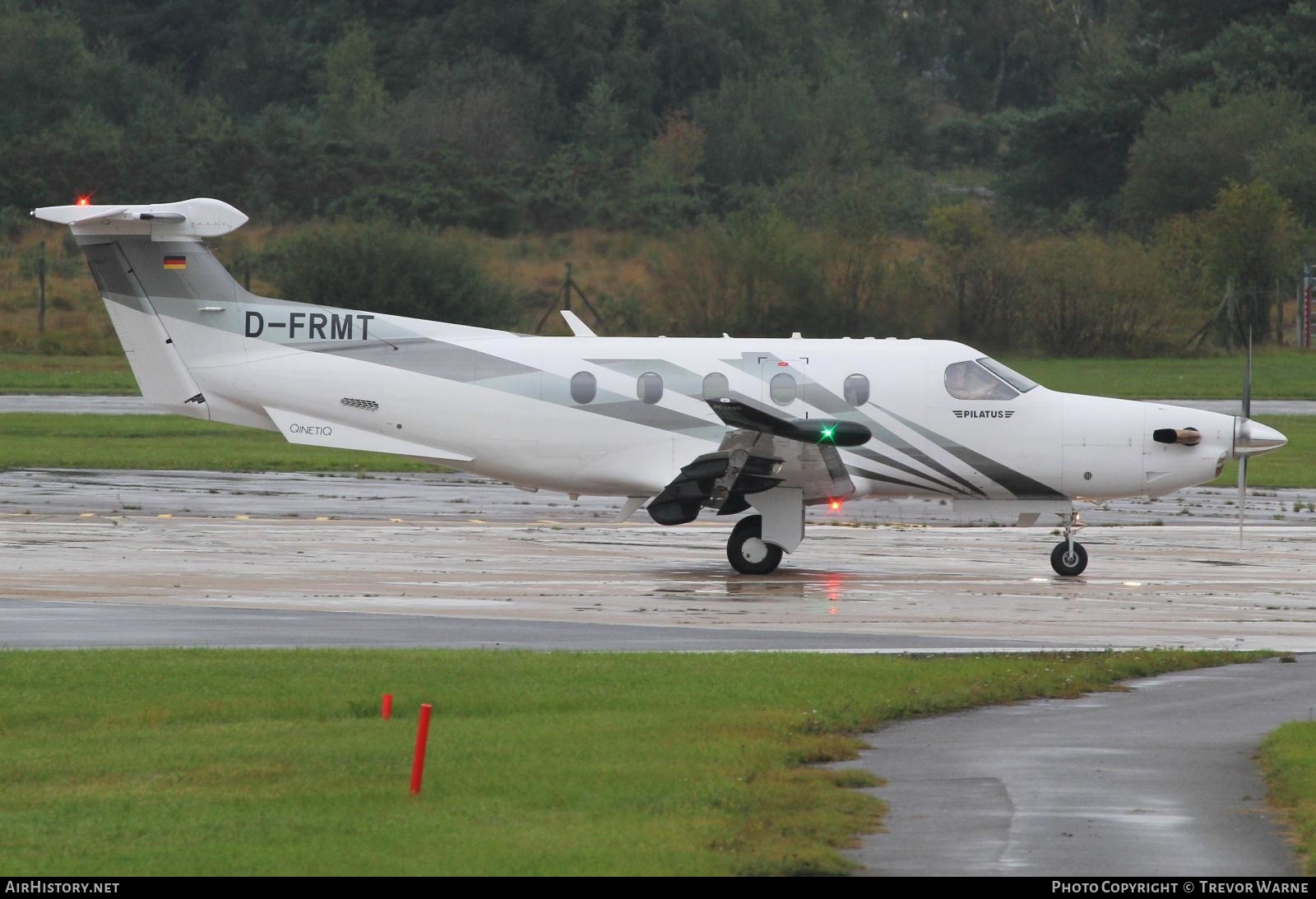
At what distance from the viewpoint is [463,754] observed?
32.7 ft

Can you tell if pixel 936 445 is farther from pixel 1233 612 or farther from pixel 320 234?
pixel 320 234

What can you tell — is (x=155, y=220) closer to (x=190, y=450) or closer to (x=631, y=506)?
(x=631, y=506)

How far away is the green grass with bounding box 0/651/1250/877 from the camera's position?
26.3 ft

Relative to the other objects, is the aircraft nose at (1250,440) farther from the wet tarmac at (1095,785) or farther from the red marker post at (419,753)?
the red marker post at (419,753)

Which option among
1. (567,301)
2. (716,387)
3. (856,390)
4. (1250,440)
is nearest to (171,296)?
(716,387)

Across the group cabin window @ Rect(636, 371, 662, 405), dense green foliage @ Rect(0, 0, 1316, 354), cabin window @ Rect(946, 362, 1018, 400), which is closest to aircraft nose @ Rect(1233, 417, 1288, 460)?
cabin window @ Rect(946, 362, 1018, 400)

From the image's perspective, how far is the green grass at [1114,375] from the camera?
41.8 metres

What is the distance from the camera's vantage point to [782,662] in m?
13.4

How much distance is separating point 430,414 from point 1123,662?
8.62 m

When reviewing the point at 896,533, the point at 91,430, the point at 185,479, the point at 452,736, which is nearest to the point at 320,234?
the point at 91,430

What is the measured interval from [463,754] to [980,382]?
1076 cm

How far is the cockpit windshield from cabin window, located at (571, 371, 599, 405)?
3.77 m

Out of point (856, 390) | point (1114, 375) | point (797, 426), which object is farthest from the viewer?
point (1114, 375)

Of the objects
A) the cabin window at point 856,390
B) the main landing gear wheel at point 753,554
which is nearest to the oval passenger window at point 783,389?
the cabin window at point 856,390
